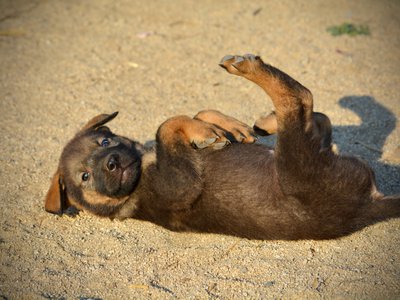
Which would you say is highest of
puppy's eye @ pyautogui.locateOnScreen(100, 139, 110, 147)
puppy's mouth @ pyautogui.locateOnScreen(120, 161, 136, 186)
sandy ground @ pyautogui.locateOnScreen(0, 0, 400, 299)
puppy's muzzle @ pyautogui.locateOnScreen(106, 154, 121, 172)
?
puppy's muzzle @ pyautogui.locateOnScreen(106, 154, 121, 172)

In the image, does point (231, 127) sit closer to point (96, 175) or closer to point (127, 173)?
point (127, 173)

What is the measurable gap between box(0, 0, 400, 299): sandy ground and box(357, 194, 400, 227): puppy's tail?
1.25 feet

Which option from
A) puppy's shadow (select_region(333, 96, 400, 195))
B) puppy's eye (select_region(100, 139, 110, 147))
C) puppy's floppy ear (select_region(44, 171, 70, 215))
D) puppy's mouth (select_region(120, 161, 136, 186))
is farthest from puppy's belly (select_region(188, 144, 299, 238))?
puppy's shadow (select_region(333, 96, 400, 195))

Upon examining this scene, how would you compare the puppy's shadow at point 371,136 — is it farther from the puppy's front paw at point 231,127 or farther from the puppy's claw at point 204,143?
the puppy's claw at point 204,143

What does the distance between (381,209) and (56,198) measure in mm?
3085

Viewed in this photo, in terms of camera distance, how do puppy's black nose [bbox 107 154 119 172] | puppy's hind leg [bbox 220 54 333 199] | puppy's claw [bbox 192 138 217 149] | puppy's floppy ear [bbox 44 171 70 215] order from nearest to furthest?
puppy's hind leg [bbox 220 54 333 199], puppy's claw [bbox 192 138 217 149], puppy's black nose [bbox 107 154 119 172], puppy's floppy ear [bbox 44 171 70 215]

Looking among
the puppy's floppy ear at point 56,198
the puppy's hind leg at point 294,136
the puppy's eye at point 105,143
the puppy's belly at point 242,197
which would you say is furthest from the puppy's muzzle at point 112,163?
the puppy's hind leg at point 294,136

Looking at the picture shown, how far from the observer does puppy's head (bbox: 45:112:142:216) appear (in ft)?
16.9

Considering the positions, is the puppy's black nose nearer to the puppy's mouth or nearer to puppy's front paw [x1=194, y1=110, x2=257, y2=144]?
the puppy's mouth

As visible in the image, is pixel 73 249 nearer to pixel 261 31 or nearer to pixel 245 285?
pixel 245 285

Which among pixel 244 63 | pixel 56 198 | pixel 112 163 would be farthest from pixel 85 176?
pixel 244 63

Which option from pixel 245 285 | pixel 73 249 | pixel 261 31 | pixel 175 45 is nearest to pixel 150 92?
pixel 175 45

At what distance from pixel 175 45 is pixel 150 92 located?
4.58 ft

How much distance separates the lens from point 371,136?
21.2 ft
